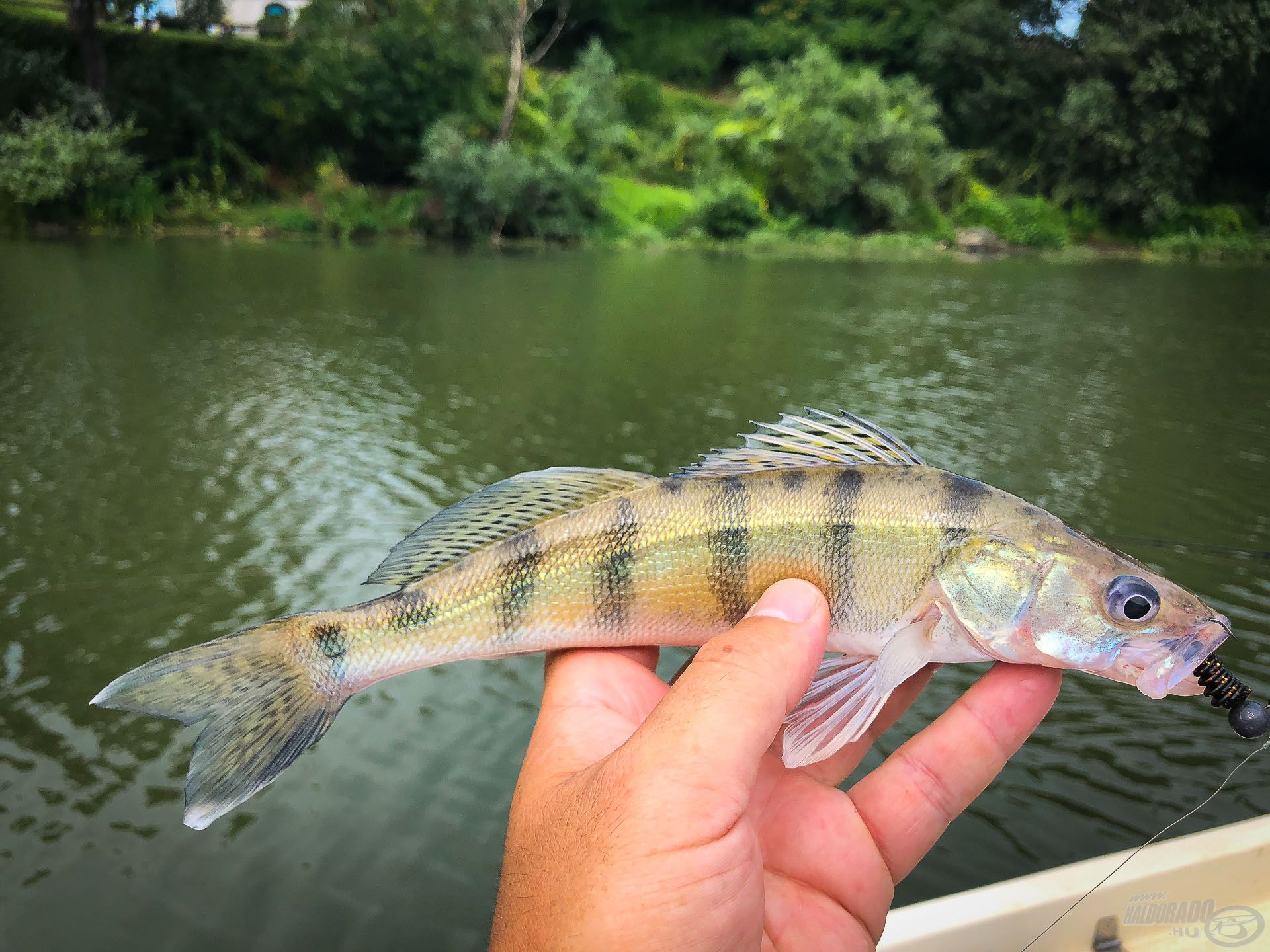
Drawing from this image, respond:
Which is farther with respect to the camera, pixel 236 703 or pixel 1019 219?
pixel 1019 219

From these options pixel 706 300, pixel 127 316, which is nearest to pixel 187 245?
pixel 127 316

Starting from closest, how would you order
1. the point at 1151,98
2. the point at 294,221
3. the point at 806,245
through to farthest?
the point at 294,221, the point at 806,245, the point at 1151,98

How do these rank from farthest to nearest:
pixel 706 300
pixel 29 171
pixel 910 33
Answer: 1. pixel 910 33
2. pixel 29 171
3. pixel 706 300

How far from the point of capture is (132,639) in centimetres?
520

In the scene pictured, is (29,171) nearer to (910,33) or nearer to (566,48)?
(566,48)

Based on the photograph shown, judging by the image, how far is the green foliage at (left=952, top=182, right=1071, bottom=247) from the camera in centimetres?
3400

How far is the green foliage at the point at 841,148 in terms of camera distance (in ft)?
110

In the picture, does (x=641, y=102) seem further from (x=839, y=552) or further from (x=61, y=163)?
(x=839, y=552)

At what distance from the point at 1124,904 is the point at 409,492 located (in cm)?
603

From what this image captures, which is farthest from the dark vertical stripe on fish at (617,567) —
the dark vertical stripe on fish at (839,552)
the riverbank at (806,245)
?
the riverbank at (806,245)

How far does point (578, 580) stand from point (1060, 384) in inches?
430

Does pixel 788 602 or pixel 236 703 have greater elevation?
pixel 788 602

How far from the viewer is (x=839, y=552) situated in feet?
6.64

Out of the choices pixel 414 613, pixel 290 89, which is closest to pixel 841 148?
pixel 290 89
